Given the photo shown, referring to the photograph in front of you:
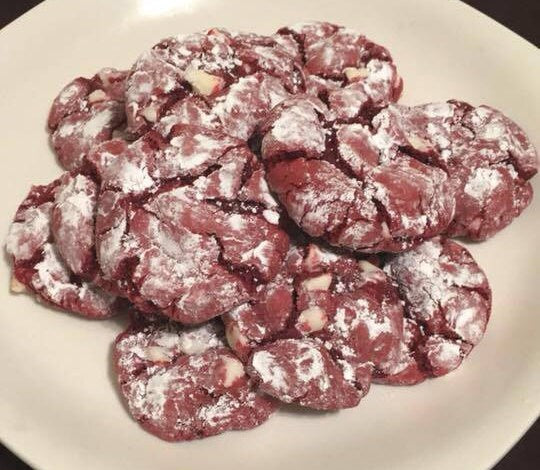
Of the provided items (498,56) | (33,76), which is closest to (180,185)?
(33,76)

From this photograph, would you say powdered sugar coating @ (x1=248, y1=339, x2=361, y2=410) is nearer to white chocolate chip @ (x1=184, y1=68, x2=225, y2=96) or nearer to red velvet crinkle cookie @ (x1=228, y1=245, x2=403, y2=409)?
red velvet crinkle cookie @ (x1=228, y1=245, x2=403, y2=409)

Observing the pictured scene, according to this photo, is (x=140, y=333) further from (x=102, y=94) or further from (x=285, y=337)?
(x=102, y=94)

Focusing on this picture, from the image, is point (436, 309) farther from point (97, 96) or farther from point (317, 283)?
point (97, 96)

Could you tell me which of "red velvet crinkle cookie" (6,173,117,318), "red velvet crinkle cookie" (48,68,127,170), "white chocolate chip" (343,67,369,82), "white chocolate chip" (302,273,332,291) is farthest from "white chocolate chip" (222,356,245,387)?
"white chocolate chip" (343,67,369,82)

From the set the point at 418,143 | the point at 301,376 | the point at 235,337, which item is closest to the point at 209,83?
the point at 418,143

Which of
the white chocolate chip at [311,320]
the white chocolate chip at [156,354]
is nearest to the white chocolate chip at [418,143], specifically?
the white chocolate chip at [311,320]

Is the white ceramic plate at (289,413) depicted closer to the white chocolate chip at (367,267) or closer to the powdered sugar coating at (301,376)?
the powdered sugar coating at (301,376)
